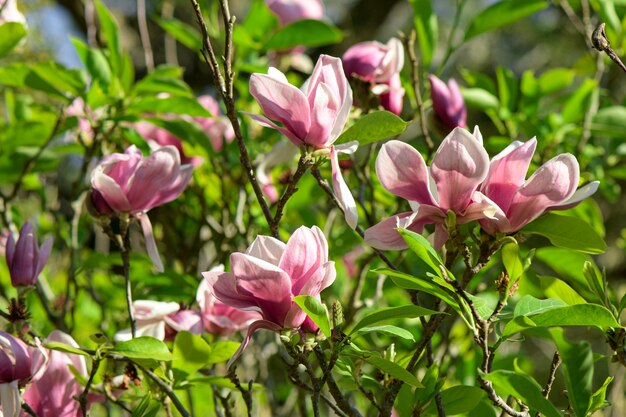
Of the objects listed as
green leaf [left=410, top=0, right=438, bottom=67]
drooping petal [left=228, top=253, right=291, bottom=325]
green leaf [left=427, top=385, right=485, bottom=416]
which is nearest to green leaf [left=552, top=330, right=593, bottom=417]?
green leaf [left=427, top=385, right=485, bottom=416]

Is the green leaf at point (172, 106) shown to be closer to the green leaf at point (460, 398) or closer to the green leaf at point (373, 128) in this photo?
the green leaf at point (373, 128)

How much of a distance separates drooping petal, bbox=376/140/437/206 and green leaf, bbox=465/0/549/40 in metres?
0.67

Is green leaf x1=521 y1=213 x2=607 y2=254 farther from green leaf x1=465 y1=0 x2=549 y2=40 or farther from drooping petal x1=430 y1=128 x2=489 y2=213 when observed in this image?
green leaf x1=465 y1=0 x2=549 y2=40

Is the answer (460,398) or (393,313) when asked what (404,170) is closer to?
(393,313)

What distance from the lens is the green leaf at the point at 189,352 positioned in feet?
2.85

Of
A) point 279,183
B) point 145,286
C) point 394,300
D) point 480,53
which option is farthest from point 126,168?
point 480,53

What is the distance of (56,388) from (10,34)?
576mm

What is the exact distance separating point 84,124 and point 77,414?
0.67m

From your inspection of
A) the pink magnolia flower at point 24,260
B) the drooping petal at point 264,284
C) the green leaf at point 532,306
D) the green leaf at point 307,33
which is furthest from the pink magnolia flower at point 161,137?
the green leaf at point 532,306

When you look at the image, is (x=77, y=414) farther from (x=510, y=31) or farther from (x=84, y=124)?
(x=510, y=31)

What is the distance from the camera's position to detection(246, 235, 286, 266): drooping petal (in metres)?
0.73

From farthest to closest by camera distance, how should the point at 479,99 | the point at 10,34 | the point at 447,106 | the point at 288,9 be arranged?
the point at 288,9, the point at 479,99, the point at 10,34, the point at 447,106

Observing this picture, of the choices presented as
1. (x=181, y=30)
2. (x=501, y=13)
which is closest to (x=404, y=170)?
(x=501, y=13)

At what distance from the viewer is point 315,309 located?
0.70 m
